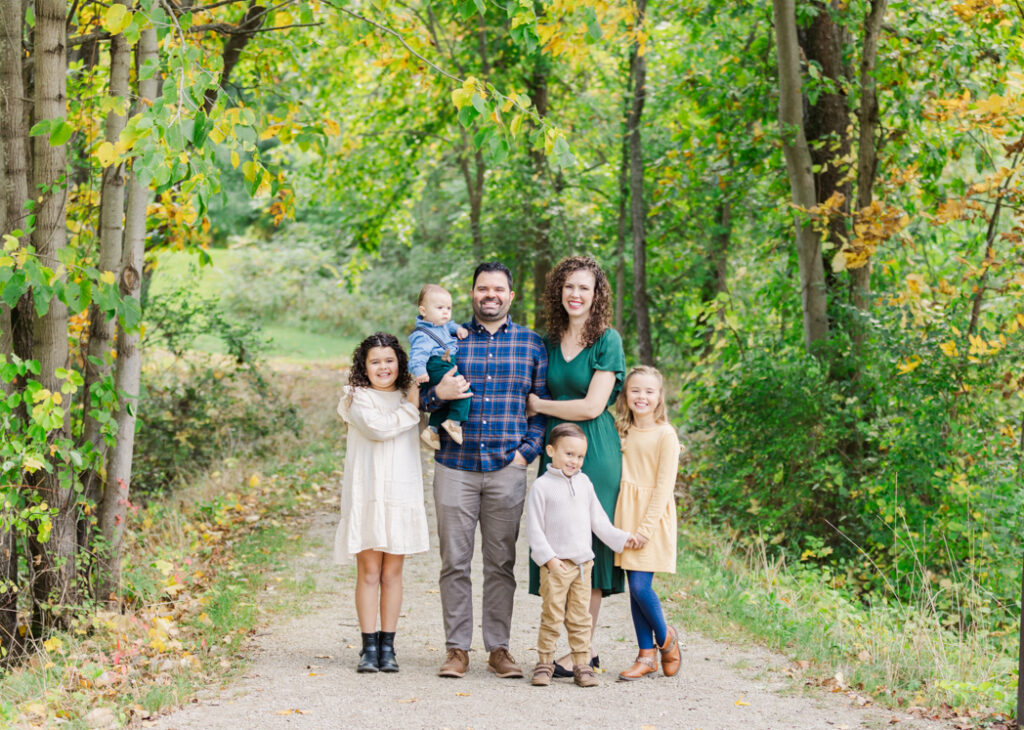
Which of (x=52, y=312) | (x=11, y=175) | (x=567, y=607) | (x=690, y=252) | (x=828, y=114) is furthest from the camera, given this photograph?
(x=690, y=252)

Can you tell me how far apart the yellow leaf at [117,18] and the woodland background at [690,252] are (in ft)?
0.05

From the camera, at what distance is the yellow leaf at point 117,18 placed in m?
4.10

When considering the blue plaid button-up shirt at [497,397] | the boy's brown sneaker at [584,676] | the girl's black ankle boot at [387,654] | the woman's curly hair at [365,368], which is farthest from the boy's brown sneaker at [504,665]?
the woman's curly hair at [365,368]

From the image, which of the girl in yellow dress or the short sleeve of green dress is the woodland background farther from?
the girl in yellow dress

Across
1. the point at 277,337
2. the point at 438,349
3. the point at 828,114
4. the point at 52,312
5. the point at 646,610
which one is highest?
the point at 828,114

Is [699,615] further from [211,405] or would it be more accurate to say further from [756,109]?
Result: [211,405]

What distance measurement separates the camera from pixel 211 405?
11961 mm

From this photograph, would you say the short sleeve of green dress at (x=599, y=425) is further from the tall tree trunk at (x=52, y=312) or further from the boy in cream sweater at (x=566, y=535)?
the tall tree trunk at (x=52, y=312)

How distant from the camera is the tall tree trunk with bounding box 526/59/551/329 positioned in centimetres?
1530

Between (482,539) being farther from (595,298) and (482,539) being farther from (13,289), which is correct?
(13,289)

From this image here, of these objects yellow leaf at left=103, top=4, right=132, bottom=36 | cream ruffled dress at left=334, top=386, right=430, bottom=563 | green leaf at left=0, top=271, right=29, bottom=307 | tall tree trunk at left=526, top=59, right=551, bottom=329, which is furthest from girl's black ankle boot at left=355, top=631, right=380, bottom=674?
tall tree trunk at left=526, top=59, right=551, bottom=329

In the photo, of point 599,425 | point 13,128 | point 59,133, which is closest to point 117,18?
point 59,133

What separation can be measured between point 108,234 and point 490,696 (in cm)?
353

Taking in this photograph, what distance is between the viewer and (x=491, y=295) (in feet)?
15.7
